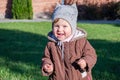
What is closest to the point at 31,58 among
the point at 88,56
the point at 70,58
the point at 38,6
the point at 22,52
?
the point at 22,52

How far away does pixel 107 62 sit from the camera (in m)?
8.65

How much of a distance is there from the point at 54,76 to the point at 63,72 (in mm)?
118

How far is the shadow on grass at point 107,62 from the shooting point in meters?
7.30

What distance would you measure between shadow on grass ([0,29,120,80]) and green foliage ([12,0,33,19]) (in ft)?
Answer: 29.1

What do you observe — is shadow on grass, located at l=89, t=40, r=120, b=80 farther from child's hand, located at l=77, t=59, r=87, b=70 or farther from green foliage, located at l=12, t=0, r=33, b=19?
green foliage, located at l=12, t=0, r=33, b=19

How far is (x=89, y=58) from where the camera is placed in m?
4.14

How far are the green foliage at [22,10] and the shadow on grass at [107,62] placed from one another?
39.4 feet

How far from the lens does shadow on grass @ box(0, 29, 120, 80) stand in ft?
25.2

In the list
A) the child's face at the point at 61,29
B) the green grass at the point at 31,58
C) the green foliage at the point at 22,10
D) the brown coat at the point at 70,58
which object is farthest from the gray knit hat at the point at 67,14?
the green foliage at the point at 22,10

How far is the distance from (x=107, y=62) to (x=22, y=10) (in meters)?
15.1

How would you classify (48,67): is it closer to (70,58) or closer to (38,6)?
(70,58)

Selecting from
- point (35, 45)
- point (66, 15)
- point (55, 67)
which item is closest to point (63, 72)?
point (55, 67)

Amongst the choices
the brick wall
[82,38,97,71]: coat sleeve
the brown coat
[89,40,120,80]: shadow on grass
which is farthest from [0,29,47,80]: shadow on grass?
the brick wall

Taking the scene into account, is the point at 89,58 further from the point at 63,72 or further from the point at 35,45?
the point at 35,45
